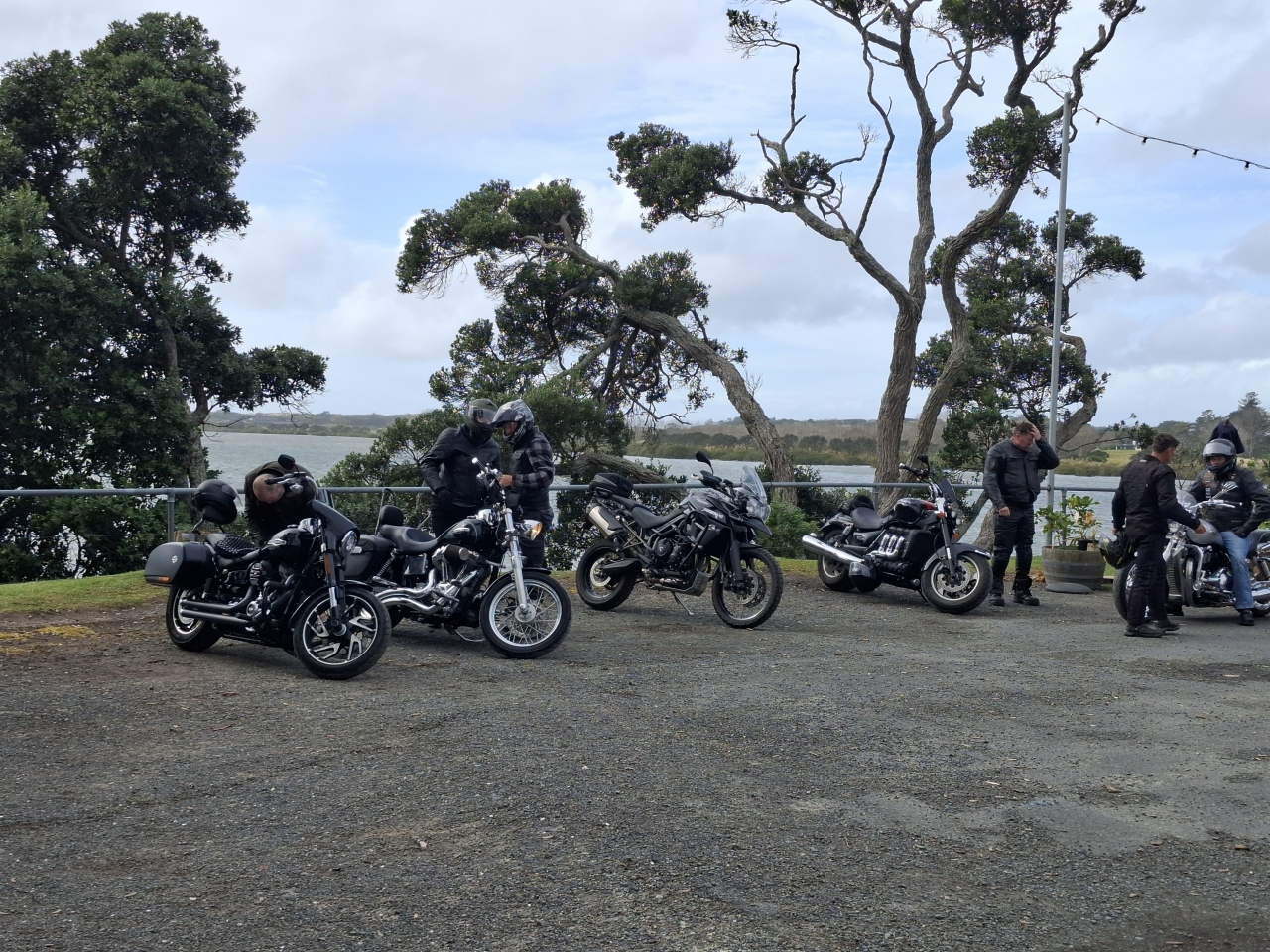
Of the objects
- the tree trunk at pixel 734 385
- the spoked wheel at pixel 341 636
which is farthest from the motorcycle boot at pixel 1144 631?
the tree trunk at pixel 734 385

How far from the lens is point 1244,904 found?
13.6 ft

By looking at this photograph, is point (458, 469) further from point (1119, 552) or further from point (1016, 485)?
point (1119, 552)

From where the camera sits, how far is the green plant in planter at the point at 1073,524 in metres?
14.4

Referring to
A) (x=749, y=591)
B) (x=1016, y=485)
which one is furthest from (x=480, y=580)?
(x=1016, y=485)

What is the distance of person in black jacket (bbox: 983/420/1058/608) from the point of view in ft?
40.5

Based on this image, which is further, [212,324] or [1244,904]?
[212,324]

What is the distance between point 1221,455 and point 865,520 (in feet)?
11.4

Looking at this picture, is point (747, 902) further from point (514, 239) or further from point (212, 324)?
point (514, 239)

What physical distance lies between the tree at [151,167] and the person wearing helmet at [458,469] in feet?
48.0

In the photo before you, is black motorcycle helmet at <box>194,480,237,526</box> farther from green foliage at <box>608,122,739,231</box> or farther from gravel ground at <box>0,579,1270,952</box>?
green foliage at <box>608,122,739,231</box>

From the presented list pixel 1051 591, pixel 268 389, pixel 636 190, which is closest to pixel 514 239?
pixel 636 190

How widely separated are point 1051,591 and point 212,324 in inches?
679

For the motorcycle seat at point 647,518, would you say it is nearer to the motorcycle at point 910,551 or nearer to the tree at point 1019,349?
the motorcycle at point 910,551

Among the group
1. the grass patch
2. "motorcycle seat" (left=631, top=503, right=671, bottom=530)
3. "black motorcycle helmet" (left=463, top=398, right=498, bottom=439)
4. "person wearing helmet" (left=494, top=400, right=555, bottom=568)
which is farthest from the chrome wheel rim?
the grass patch
